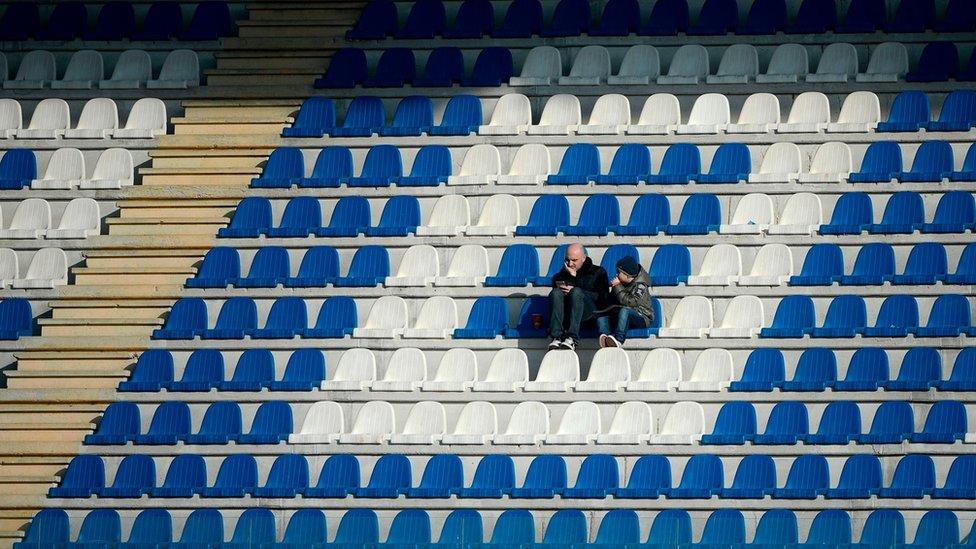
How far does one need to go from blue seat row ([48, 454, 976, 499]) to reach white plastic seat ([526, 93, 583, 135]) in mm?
3497

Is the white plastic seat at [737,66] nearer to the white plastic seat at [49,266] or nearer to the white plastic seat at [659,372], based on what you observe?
the white plastic seat at [659,372]

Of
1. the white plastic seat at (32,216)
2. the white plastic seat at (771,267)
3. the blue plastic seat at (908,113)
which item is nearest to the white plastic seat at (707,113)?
the blue plastic seat at (908,113)

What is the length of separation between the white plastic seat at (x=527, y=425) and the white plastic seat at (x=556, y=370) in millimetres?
167

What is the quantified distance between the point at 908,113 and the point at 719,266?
2.35 metres

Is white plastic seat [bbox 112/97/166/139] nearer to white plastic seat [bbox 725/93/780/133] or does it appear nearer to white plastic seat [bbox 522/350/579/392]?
white plastic seat [bbox 522/350/579/392]

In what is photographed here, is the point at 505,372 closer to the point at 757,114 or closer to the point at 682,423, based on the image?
the point at 682,423

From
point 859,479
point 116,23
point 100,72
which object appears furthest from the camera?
point 116,23

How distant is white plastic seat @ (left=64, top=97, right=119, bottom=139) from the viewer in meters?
17.6

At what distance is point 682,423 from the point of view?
14.8m

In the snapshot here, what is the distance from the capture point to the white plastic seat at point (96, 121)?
1762cm

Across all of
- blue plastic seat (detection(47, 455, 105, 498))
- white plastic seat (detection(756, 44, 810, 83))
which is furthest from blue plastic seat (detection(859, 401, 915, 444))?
blue plastic seat (detection(47, 455, 105, 498))

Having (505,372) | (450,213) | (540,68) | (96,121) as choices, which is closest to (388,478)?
(505,372)

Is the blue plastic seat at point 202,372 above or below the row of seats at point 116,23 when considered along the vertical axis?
below

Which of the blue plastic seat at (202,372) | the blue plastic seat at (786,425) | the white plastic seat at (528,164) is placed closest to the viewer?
the blue plastic seat at (786,425)
